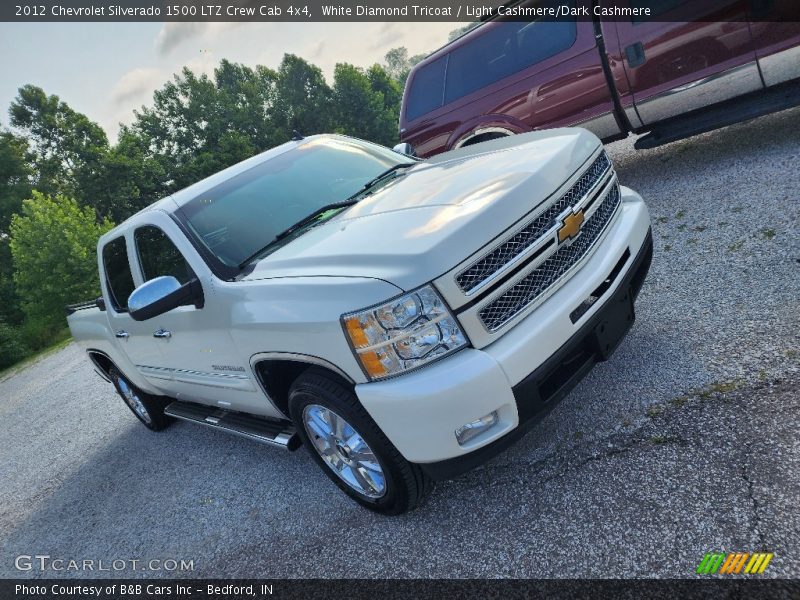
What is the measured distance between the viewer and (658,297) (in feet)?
13.0

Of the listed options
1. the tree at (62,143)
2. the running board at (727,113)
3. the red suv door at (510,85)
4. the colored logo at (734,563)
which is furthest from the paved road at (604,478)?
the tree at (62,143)

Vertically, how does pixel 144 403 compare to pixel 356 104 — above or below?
below

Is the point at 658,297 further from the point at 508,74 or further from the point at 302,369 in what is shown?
the point at 508,74

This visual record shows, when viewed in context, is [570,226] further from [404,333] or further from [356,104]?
[356,104]

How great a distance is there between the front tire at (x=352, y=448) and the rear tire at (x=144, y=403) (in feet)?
8.98

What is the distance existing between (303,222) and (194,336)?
96cm

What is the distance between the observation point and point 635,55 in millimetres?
5609

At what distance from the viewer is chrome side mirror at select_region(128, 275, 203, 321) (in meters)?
2.95

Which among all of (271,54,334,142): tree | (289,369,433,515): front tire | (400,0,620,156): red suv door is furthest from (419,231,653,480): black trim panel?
(271,54,334,142): tree

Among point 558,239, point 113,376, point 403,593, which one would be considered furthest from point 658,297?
point 113,376

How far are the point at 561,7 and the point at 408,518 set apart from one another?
5663mm

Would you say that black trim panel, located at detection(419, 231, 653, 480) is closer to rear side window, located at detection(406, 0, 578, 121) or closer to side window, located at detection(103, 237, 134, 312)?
side window, located at detection(103, 237, 134, 312)

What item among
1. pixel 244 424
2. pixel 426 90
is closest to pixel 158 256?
pixel 244 424

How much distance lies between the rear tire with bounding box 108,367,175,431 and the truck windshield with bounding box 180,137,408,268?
2259mm
